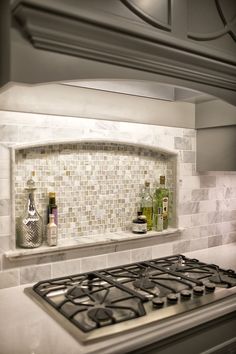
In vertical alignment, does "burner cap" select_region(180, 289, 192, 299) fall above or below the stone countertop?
above

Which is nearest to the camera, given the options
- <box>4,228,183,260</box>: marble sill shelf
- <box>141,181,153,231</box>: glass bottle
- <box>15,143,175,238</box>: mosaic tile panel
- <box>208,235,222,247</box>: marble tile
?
<box>4,228,183,260</box>: marble sill shelf

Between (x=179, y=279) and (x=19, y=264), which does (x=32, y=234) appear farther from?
(x=179, y=279)

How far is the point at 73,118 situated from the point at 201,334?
3.45 ft

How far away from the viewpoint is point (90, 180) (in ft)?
5.44

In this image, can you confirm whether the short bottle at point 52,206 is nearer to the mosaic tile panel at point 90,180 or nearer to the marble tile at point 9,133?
the mosaic tile panel at point 90,180

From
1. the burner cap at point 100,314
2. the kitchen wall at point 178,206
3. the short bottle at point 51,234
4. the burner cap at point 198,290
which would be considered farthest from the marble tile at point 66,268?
the burner cap at point 198,290

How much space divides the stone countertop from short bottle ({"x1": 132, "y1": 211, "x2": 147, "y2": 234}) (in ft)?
2.00

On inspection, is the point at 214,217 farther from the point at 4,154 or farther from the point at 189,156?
the point at 4,154

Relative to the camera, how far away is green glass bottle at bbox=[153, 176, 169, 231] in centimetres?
185

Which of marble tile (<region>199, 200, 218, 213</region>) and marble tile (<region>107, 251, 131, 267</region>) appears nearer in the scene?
marble tile (<region>107, 251, 131, 267</region>)

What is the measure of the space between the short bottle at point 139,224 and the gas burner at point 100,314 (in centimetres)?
66

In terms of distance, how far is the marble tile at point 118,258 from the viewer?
66.1 inches

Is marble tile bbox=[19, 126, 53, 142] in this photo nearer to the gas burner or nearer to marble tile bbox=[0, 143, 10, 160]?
marble tile bbox=[0, 143, 10, 160]

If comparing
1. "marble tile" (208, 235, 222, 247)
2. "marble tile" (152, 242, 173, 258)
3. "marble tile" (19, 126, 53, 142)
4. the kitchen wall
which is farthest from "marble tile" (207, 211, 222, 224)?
"marble tile" (19, 126, 53, 142)
